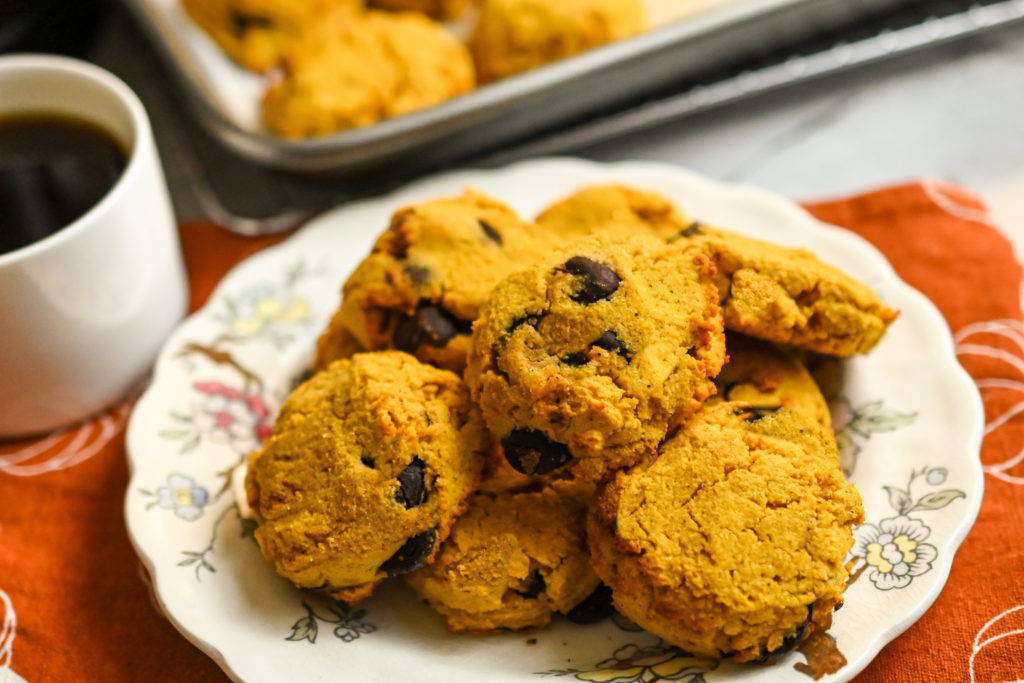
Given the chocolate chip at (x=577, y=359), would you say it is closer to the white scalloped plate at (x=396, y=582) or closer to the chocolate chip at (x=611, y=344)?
the chocolate chip at (x=611, y=344)

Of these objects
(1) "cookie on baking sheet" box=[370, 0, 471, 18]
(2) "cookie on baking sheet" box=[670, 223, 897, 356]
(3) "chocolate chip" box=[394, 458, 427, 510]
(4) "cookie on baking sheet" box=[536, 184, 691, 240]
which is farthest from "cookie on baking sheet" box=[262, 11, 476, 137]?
(3) "chocolate chip" box=[394, 458, 427, 510]

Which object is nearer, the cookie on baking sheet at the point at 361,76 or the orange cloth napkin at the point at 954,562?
the orange cloth napkin at the point at 954,562

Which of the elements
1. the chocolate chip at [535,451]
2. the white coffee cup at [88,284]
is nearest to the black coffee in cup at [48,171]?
the white coffee cup at [88,284]

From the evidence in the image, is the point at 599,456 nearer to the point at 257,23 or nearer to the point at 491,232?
the point at 491,232

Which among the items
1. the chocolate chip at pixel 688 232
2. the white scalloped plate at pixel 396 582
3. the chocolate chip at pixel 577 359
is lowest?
the white scalloped plate at pixel 396 582

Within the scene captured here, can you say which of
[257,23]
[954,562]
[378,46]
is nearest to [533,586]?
[954,562]

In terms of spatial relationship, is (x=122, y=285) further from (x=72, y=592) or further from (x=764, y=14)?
(x=764, y=14)

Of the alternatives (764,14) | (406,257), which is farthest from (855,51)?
(406,257)
